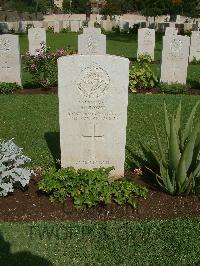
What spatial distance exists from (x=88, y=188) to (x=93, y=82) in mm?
1263

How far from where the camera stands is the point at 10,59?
11594mm

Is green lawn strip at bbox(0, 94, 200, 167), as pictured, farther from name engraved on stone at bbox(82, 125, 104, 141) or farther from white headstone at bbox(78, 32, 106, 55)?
white headstone at bbox(78, 32, 106, 55)

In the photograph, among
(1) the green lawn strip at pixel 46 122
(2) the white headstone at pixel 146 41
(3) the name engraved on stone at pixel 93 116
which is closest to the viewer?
(3) the name engraved on stone at pixel 93 116

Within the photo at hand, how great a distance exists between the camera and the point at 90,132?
17.5 feet

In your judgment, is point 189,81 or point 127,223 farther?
point 189,81

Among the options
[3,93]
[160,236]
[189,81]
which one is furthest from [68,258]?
[189,81]

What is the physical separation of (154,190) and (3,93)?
22.6 ft

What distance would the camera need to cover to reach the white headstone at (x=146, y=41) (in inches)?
687

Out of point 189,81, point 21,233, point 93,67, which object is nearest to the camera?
point 21,233

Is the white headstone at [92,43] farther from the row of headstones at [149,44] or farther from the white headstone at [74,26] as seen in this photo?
the white headstone at [74,26]

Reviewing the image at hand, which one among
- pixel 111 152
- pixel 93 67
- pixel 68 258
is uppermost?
pixel 93 67

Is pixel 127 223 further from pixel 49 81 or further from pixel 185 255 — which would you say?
pixel 49 81

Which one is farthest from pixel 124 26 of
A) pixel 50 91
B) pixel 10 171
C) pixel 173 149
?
pixel 10 171

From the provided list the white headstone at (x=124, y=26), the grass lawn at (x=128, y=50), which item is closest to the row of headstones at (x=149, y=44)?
the grass lawn at (x=128, y=50)
